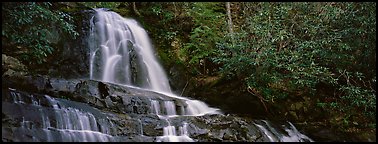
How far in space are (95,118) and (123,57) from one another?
4108 mm

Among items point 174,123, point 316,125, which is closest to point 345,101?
point 316,125

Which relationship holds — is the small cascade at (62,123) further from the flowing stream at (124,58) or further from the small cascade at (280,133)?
the small cascade at (280,133)

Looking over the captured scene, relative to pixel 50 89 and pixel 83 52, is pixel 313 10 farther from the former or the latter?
pixel 50 89

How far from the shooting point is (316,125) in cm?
843

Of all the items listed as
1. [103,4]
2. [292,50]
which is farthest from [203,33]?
[103,4]

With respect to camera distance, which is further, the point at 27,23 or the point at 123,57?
the point at 123,57

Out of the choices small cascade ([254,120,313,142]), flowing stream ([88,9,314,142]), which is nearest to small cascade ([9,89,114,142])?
flowing stream ([88,9,314,142])

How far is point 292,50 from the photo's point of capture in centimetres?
928

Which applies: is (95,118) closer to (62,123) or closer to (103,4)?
(62,123)

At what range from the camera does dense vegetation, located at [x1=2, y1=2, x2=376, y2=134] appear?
25.1 feet

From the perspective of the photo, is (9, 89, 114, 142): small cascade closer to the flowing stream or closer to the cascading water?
the flowing stream

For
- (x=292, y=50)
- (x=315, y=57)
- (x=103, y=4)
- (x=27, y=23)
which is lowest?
(x=315, y=57)

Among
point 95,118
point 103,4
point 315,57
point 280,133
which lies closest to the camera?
point 95,118

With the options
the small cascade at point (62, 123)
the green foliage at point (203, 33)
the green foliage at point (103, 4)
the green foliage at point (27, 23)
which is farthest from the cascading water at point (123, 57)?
the small cascade at point (62, 123)
